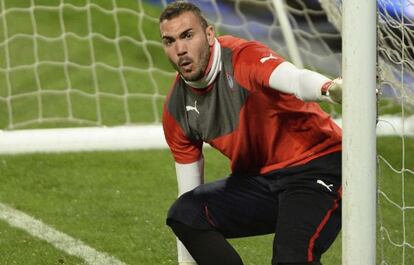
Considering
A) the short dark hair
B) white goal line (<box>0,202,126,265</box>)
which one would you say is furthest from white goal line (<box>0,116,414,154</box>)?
the short dark hair

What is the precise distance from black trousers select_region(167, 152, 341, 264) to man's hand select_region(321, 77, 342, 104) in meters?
0.48

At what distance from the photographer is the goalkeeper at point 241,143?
13.4 ft

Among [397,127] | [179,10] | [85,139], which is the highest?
[179,10]

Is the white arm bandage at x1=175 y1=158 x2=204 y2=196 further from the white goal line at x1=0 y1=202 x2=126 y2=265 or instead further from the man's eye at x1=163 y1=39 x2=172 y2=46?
the white goal line at x1=0 y1=202 x2=126 y2=265

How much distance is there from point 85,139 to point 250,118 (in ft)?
10.6

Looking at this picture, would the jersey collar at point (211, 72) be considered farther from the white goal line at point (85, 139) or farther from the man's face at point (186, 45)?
the white goal line at point (85, 139)

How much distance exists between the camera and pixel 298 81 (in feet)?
12.6

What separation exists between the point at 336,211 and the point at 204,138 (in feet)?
1.84

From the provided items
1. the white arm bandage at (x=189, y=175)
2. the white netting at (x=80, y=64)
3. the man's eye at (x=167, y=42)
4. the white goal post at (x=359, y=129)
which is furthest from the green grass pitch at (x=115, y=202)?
the white goal post at (x=359, y=129)

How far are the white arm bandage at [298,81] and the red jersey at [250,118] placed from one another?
137 millimetres

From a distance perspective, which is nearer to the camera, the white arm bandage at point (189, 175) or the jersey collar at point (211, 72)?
the jersey collar at point (211, 72)

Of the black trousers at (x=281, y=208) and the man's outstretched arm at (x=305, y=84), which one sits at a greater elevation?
the man's outstretched arm at (x=305, y=84)

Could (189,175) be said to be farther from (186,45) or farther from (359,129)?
(359,129)

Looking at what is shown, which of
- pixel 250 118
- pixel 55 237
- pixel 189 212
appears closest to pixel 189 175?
pixel 189 212
